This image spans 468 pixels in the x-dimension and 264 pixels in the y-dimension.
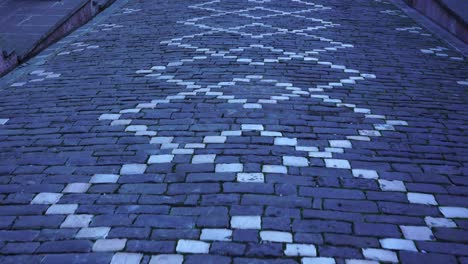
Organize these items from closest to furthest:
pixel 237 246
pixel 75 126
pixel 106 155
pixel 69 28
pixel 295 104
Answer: pixel 237 246 < pixel 106 155 < pixel 75 126 < pixel 295 104 < pixel 69 28

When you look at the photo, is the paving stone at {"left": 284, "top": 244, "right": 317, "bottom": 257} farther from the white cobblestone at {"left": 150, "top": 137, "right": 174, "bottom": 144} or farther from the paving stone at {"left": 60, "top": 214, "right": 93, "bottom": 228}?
the white cobblestone at {"left": 150, "top": 137, "right": 174, "bottom": 144}

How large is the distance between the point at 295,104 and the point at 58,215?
3.15 m

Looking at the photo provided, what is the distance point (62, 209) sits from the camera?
12.0ft

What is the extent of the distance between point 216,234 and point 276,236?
0.43m

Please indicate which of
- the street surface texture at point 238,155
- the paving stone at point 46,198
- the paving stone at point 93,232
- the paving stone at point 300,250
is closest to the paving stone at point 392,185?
the street surface texture at point 238,155

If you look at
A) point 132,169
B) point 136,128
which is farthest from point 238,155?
point 136,128

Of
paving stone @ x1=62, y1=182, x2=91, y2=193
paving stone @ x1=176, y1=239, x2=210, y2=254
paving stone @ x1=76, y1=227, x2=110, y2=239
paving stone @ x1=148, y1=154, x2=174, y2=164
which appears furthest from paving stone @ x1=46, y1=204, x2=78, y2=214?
paving stone @ x1=176, y1=239, x2=210, y2=254

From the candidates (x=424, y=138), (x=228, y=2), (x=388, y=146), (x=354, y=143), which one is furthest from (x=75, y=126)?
(x=228, y=2)

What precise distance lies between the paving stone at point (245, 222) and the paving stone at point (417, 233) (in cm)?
108

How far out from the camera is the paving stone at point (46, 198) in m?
3.76

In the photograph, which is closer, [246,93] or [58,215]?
[58,215]

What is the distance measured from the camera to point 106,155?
4488 mm

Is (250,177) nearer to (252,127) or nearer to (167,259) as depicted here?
(252,127)

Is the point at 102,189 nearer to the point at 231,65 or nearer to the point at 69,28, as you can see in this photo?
the point at 231,65
